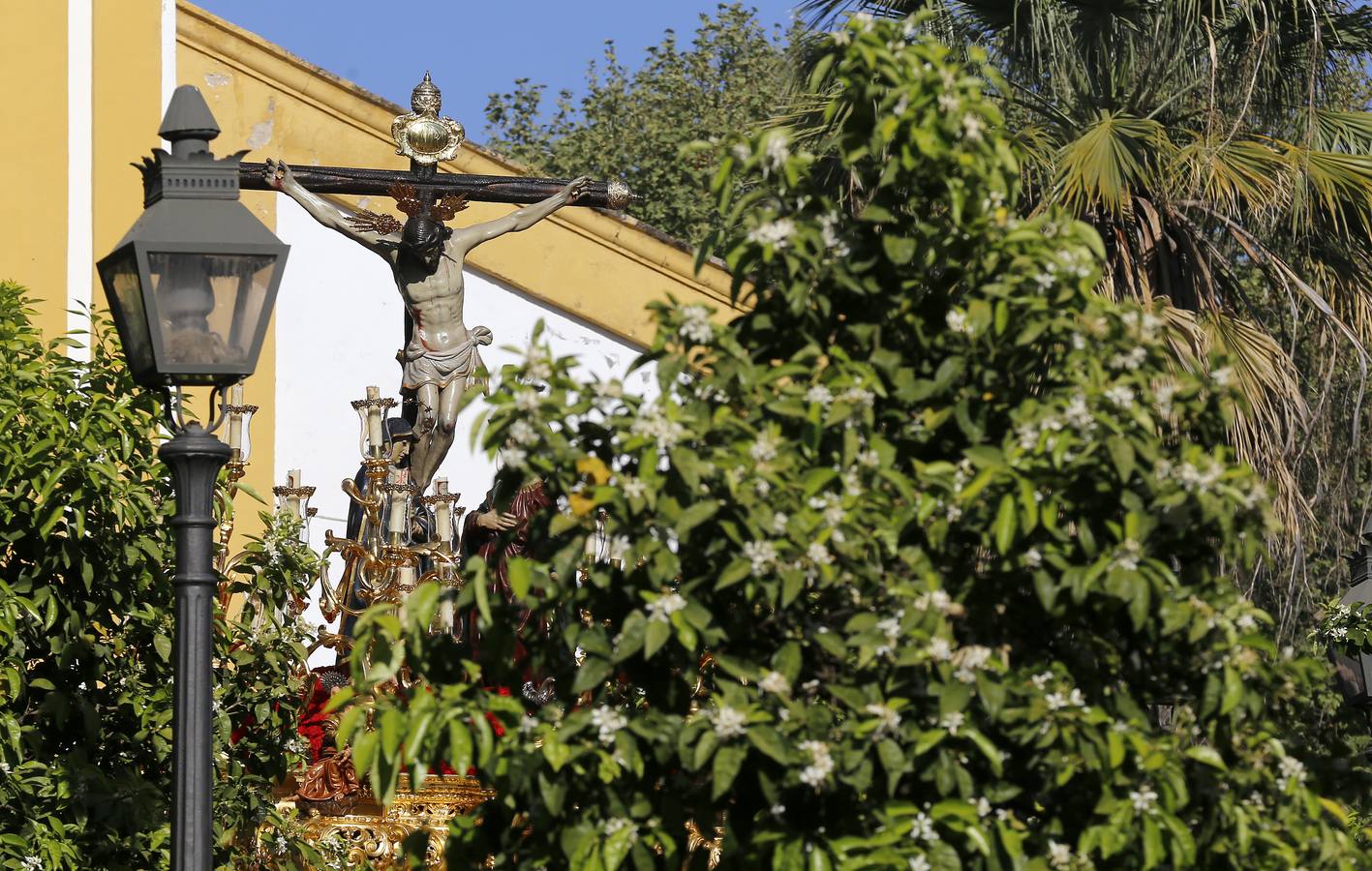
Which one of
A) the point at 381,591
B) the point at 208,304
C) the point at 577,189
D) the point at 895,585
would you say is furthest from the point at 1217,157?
the point at 895,585

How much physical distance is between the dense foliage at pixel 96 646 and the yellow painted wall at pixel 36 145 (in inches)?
296

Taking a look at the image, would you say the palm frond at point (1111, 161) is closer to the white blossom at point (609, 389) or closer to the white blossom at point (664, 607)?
the white blossom at point (609, 389)

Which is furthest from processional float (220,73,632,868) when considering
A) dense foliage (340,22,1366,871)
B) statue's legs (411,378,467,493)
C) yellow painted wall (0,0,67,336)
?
dense foliage (340,22,1366,871)

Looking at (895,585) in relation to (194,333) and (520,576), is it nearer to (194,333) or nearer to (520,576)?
(520,576)

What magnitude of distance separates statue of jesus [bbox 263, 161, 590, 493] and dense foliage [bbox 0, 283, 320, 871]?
3174mm

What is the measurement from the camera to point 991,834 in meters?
3.97

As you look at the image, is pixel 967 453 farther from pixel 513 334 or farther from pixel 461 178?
pixel 513 334

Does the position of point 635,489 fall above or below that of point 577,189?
below

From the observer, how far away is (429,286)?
11727 mm

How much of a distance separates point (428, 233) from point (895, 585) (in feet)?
26.2

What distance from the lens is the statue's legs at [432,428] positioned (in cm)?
1138

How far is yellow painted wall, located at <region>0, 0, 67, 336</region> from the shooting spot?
15227 mm

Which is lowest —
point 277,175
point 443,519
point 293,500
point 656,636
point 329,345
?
point 656,636

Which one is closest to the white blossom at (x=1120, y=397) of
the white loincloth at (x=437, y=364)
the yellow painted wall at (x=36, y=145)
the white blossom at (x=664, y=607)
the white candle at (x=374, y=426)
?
the white blossom at (x=664, y=607)
